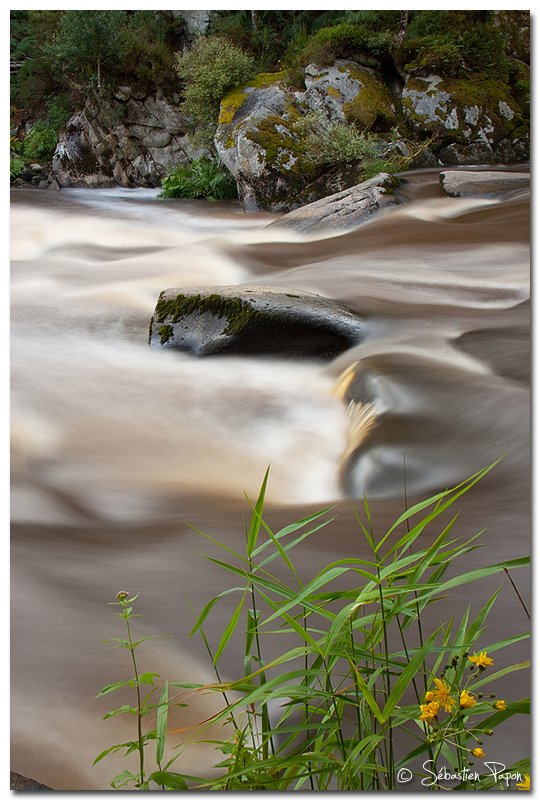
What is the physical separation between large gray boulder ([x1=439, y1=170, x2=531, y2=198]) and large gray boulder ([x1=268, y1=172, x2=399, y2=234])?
1.09 ft

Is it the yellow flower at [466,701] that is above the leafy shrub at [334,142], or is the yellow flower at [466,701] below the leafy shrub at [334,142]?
below

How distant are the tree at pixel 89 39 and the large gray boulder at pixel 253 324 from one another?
1.12m

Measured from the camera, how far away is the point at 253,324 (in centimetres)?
226

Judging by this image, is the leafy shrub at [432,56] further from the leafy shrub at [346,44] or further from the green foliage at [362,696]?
the green foliage at [362,696]

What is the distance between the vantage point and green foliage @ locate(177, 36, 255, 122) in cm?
273

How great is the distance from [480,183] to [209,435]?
7.74 feet

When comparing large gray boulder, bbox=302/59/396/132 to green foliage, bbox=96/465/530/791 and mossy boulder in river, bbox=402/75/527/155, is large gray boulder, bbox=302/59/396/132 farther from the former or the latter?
green foliage, bbox=96/465/530/791

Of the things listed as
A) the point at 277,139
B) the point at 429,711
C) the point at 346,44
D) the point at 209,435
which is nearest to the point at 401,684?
the point at 429,711

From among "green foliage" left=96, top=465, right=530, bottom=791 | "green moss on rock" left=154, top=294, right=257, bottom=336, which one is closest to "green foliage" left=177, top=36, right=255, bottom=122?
"green moss on rock" left=154, top=294, right=257, bottom=336

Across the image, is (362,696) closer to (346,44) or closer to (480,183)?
(346,44)

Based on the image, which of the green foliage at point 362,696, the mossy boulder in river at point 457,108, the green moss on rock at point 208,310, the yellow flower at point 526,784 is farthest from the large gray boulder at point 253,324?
the yellow flower at point 526,784

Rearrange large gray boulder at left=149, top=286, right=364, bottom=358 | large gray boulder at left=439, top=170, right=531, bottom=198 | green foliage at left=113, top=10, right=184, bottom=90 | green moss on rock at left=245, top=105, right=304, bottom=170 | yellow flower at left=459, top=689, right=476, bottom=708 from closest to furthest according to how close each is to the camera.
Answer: yellow flower at left=459, top=689, right=476, bottom=708 → large gray boulder at left=149, top=286, right=364, bottom=358 → green foliage at left=113, top=10, right=184, bottom=90 → large gray boulder at left=439, top=170, right=531, bottom=198 → green moss on rock at left=245, top=105, right=304, bottom=170

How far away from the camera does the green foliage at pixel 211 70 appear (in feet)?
8.96

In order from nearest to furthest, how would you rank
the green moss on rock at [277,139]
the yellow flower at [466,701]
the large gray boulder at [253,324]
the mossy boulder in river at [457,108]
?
1. the yellow flower at [466,701]
2. the large gray boulder at [253,324]
3. the mossy boulder in river at [457,108]
4. the green moss on rock at [277,139]
